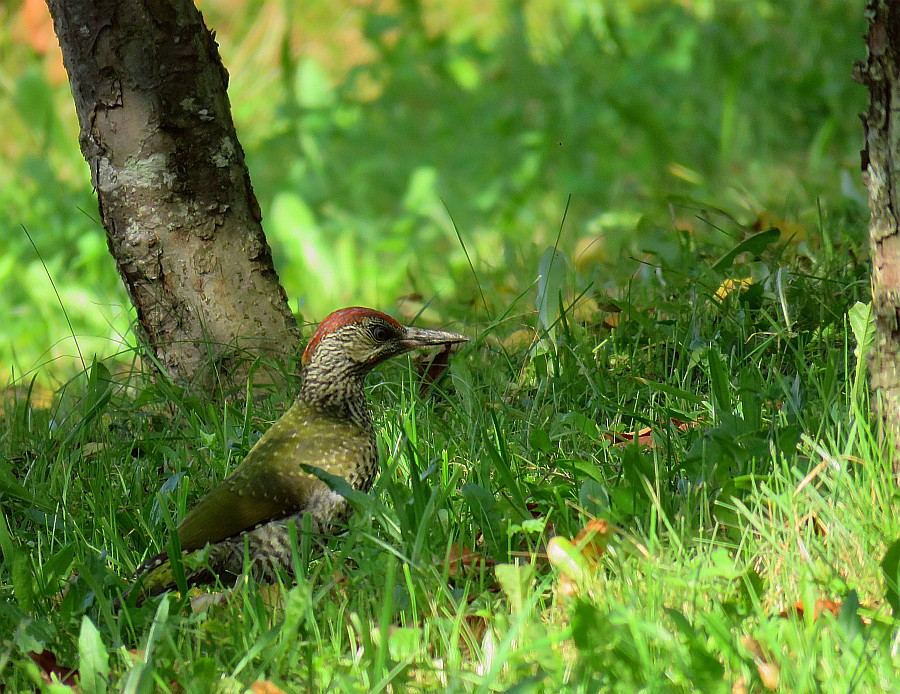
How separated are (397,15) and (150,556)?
6.78 metres

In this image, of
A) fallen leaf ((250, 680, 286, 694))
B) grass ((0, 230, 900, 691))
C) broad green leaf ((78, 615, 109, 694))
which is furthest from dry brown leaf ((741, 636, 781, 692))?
broad green leaf ((78, 615, 109, 694))

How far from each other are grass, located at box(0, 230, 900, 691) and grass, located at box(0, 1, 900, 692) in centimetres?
1

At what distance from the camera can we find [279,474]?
331 centimetres

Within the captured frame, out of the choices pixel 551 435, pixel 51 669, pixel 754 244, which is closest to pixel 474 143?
pixel 754 244

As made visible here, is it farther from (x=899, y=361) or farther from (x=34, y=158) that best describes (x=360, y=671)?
(x=34, y=158)

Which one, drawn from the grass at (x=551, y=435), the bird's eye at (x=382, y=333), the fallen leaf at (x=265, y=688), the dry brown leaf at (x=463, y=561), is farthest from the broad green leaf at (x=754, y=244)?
the fallen leaf at (x=265, y=688)

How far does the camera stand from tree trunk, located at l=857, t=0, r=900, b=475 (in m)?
2.65

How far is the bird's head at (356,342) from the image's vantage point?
12.0 feet

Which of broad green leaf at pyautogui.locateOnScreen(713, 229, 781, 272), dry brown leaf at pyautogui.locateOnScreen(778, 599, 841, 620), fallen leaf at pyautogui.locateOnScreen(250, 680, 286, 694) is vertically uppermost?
broad green leaf at pyautogui.locateOnScreen(713, 229, 781, 272)

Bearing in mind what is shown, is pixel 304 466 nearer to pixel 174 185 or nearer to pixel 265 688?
pixel 265 688

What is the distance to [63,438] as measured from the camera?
12.6 ft

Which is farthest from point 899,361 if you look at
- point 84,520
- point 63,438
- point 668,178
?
point 668,178

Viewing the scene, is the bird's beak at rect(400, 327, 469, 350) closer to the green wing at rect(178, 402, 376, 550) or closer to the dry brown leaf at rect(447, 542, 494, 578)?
the green wing at rect(178, 402, 376, 550)

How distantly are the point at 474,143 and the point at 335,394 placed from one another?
444cm
